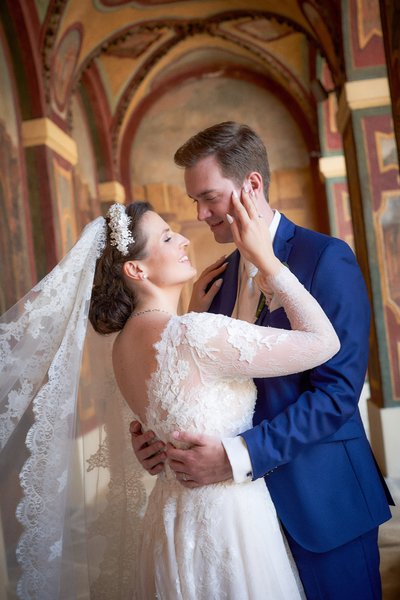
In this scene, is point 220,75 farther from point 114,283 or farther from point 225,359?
point 225,359

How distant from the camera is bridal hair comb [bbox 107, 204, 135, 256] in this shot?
97.3 inches

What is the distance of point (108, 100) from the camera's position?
11070 mm

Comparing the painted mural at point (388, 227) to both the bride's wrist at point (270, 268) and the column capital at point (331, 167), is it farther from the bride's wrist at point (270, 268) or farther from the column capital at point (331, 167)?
the bride's wrist at point (270, 268)

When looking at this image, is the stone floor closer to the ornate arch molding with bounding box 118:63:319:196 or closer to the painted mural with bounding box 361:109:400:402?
the painted mural with bounding box 361:109:400:402

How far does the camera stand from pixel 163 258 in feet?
8.12

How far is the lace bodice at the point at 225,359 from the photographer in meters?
1.99

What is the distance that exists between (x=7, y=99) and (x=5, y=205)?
1.28m

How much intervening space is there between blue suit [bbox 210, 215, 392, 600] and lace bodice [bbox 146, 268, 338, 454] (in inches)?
5.1

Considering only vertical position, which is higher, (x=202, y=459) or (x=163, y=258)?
(x=163, y=258)

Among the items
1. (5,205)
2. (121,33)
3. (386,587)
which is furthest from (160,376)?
(121,33)

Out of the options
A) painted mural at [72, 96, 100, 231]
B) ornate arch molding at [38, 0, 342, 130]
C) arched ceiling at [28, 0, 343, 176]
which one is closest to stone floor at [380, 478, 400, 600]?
arched ceiling at [28, 0, 343, 176]

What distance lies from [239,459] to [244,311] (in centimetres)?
75

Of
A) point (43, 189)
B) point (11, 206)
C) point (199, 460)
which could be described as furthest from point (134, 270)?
point (43, 189)

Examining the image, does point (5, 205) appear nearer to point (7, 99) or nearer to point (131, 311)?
point (7, 99)
